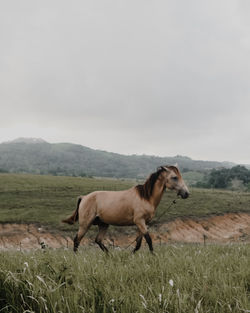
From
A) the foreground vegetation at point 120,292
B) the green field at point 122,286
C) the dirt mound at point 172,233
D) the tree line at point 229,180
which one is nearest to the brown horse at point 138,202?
the green field at point 122,286

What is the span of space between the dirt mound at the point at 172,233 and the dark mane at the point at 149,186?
37.0 feet

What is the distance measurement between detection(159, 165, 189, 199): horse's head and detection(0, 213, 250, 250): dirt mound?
1158 centimetres

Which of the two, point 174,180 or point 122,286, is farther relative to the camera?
point 174,180

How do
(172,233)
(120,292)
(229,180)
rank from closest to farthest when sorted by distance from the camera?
(120,292)
(172,233)
(229,180)

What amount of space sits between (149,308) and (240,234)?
2788 centimetres

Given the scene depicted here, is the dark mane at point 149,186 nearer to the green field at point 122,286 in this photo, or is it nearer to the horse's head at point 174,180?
the horse's head at point 174,180

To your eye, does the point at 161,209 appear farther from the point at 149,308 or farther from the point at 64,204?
the point at 149,308

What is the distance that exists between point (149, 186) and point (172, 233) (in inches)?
718

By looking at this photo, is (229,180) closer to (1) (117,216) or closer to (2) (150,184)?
(2) (150,184)

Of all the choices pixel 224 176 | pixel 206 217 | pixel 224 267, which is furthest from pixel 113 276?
pixel 224 176

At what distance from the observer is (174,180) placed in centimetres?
969

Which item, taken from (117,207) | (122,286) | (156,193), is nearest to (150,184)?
(156,193)

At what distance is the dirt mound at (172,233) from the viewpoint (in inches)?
909

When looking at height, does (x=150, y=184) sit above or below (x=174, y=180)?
below
